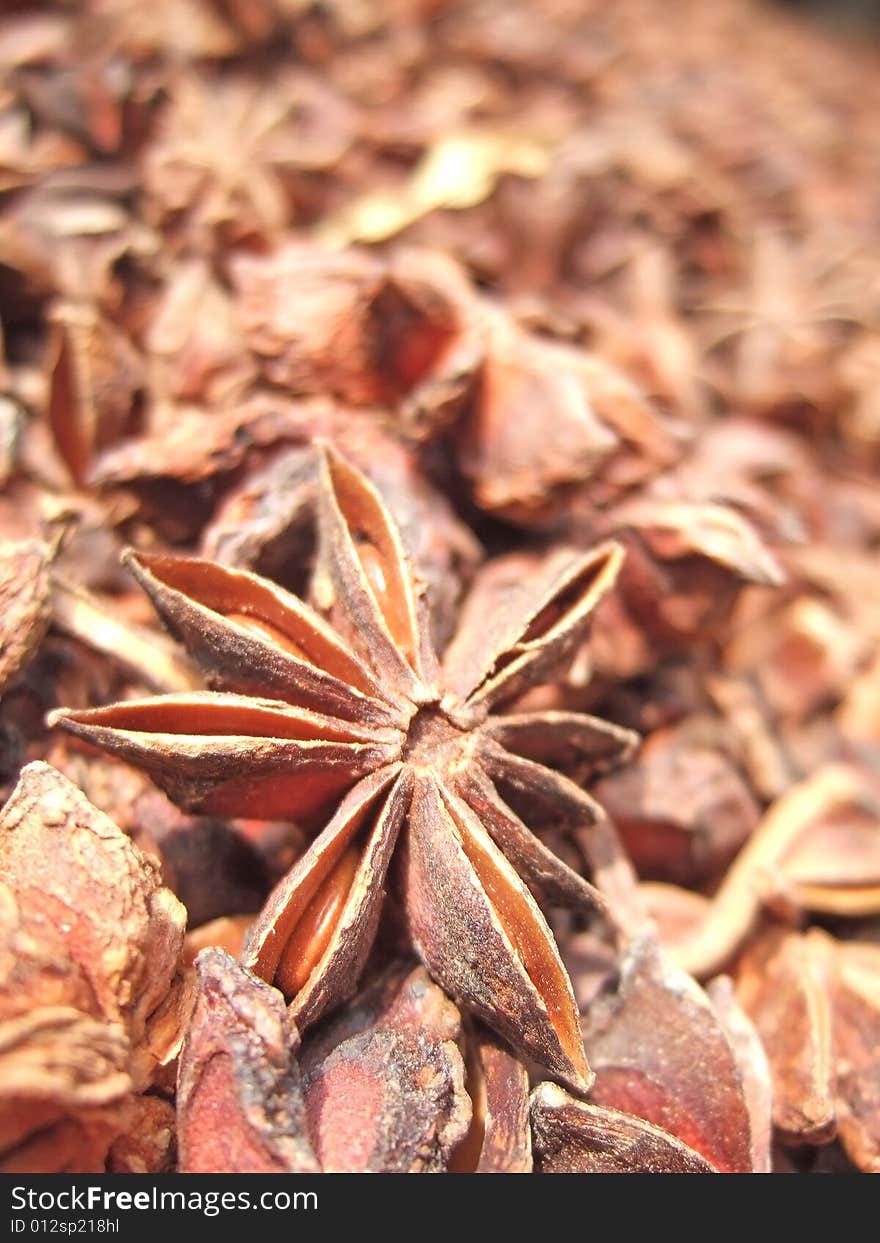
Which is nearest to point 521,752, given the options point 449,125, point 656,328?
point 656,328

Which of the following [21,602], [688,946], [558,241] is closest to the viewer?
[21,602]

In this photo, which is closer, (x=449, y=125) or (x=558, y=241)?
(x=558, y=241)

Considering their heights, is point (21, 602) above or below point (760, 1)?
below

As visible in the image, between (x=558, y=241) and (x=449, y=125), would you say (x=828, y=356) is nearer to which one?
(x=558, y=241)

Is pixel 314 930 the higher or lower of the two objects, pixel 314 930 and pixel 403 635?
the lower

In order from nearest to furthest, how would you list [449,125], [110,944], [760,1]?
[110,944] < [449,125] < [760,1]

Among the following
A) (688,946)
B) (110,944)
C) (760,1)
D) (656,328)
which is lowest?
(688,946)
